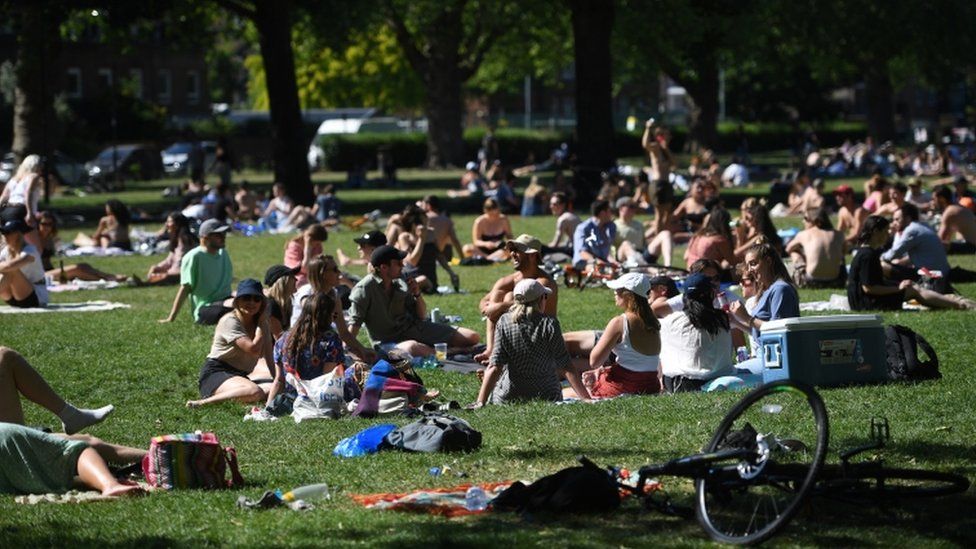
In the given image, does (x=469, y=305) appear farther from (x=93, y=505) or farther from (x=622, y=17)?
(x=622, y=17)

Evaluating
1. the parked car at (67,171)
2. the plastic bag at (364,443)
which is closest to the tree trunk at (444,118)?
the parked car at (67,171)

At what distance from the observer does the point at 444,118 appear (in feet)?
190

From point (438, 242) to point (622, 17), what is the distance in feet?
82.1

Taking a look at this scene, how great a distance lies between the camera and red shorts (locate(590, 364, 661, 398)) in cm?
1212

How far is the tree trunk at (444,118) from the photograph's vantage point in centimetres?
5657

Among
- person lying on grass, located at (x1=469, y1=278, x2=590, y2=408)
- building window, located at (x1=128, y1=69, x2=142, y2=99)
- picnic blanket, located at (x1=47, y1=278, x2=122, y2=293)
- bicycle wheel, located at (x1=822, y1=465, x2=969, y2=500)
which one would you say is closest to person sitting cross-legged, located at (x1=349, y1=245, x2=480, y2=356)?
person lying on grass, located at (x1=469, y1=278, x2=590, y2=408)

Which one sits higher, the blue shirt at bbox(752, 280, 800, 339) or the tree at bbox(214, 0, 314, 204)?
the tree at bbox(214, 0, 314, 204)

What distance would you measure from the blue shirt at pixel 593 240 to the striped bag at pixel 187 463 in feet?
39.6

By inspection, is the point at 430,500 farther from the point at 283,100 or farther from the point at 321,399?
the point at 283,100

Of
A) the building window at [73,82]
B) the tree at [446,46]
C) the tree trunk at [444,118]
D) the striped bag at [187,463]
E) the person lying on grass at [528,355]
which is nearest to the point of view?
the striped bag at [187,463]

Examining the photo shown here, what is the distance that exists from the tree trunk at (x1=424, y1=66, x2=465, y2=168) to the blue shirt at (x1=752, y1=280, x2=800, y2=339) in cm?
4375

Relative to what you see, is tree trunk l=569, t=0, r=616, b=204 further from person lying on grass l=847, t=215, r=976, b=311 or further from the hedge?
person lying on grass l=847, t=215, r=976, b=311

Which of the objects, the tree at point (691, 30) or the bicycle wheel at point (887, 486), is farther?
the tree at point (691, 30)

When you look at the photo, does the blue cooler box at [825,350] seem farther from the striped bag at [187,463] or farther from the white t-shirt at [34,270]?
the white t-shirt at [34,270]
